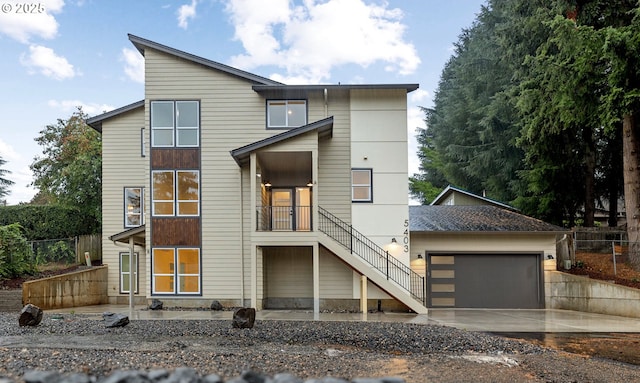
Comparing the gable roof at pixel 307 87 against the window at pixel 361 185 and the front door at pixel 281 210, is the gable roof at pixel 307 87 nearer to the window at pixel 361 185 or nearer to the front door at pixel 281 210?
the window at pixel 361 185

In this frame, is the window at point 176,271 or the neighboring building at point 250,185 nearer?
the neighboring building at point 250,185

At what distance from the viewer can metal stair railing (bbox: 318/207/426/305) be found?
14094 mm

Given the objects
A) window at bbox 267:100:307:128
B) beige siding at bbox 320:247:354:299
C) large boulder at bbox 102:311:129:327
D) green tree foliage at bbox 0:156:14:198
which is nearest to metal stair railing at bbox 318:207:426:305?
beige siding at bbox 320:247:354:299

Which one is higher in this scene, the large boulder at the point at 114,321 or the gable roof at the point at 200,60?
the gable roof at the point at 200,60

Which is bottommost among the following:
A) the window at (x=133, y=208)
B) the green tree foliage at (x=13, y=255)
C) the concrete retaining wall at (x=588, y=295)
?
the concrete retaining wall at (x=588, y=295)

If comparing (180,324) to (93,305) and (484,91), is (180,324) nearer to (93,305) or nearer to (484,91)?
(93,305)

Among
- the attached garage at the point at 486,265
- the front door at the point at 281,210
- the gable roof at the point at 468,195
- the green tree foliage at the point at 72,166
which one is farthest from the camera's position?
the green tree foliage at the point at 72,166

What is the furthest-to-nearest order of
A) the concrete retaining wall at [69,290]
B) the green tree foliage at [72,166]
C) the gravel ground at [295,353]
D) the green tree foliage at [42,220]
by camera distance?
the green tree foliage at [72,166]
the green tree foliage at [42,220]
the concrete retaining wall at [69,290]
the gravel ground at [295,353]

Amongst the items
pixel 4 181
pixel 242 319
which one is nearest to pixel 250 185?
pixel 242 319

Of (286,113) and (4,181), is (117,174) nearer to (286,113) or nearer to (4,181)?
(286,113)

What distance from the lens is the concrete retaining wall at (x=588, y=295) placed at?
1291 centimetres

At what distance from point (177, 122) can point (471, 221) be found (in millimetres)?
11082

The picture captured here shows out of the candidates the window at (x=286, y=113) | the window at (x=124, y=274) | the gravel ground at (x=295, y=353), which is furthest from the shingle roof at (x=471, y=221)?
the window at (x=124, y=274)

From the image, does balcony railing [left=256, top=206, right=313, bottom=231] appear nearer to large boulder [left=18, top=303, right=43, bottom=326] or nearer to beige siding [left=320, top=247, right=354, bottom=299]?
beige siding [left=320, top=247, right=354, bottom=299]
